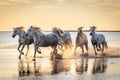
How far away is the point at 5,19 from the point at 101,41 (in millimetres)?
1404

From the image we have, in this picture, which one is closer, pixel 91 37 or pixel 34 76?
pixel 34 76

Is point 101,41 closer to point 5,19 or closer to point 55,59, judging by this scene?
point 55,59

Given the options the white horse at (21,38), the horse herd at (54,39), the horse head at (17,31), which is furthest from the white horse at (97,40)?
the horse head at (17,31)

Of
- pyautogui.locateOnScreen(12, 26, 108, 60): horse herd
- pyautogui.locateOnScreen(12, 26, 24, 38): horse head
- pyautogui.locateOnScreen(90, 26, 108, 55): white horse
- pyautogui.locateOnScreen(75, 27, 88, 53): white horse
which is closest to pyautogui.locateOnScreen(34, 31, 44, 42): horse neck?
pyautogui.locateOnScreen(12, 26, 108, 60): horse herd

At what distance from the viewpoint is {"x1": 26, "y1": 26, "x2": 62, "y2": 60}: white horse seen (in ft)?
21.5

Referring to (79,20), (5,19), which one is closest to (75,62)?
(79,20)

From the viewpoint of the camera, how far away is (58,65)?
6.24m

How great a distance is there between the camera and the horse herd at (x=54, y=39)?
259 inches

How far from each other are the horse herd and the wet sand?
5.6 inches

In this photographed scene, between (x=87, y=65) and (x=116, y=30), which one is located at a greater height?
(x=116, y=30)

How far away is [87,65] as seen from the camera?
622cm

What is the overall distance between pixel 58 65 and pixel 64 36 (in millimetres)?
664

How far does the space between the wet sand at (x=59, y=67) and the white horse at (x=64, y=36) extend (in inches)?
4.8

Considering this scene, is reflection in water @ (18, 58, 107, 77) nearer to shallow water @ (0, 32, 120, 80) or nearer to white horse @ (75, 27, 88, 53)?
shallow water @ (0, 32, 120, 80)
